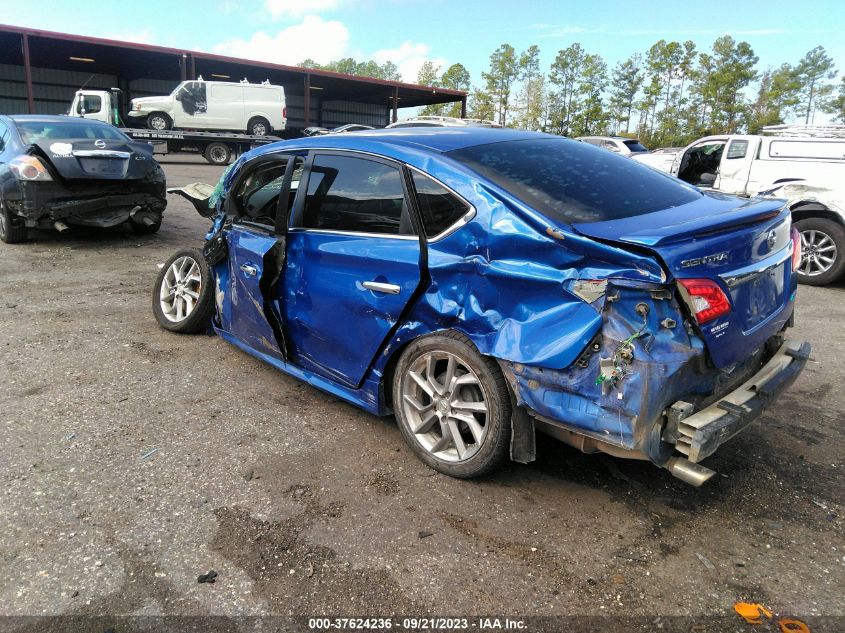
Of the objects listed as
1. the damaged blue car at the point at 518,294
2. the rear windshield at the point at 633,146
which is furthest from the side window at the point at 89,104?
the damaged blue car at the point at 518,294

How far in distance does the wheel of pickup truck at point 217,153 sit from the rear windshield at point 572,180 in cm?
2334

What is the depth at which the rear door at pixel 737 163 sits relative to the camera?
9.14 m

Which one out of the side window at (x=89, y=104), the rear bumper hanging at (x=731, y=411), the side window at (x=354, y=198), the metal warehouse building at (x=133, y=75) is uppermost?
the metal warehouse building at (x=133, y=75)

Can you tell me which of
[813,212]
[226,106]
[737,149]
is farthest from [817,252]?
[226,106]

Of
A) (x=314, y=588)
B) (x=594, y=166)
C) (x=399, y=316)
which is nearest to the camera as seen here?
(x=314, y=588)

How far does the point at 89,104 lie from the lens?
22.4 m

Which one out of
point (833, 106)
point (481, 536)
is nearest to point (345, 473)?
point (481, 536)

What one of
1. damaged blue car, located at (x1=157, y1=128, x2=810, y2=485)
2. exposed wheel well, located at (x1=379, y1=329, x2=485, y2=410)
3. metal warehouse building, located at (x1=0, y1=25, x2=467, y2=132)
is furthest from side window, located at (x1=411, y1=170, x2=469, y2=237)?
metal warehouse building, located at (x1=0, y1=25, x2=467, y2=132)

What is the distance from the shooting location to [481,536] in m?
2.59

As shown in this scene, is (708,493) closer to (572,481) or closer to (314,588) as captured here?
(572,481)

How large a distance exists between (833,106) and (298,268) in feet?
188

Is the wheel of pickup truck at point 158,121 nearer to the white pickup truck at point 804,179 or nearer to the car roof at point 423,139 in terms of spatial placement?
the white pickup truck at point 804,179

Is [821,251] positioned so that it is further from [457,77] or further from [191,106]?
[457,77]

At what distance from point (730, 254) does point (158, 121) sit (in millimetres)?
25519
